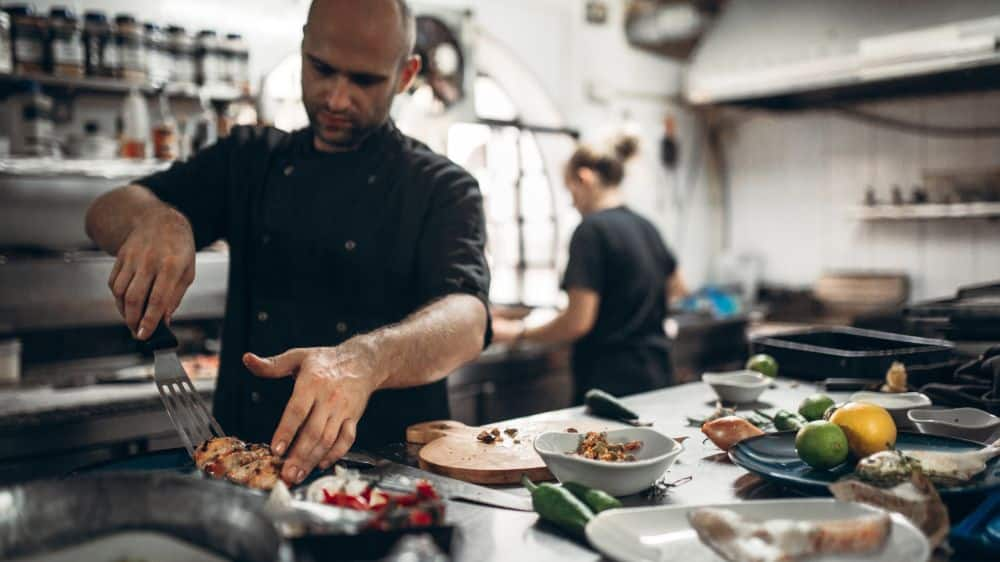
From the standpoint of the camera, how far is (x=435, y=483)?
55.7 inches

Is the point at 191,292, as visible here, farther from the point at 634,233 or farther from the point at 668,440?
the point at 668,440

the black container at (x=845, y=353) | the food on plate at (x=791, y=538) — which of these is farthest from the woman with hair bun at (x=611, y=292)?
the food on plate at (x=791, y=538)

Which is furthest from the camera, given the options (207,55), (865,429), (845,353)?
(207,55)

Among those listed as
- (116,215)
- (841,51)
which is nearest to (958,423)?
(116,215)

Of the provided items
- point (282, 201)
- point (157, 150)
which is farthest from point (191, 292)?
point (282, 201)

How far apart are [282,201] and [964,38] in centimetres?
405

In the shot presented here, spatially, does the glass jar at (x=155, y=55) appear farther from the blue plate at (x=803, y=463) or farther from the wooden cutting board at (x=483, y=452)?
the blue plate at (x=803, y=463)

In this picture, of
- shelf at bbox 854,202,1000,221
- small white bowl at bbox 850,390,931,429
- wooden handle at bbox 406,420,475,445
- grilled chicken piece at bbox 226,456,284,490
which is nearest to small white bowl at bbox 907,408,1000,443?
small white bowl at bbox 850,390,931,429

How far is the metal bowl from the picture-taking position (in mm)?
921

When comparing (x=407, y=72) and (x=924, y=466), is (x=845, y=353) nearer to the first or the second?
(x=924, y=466)

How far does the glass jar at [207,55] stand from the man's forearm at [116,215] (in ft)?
5.91

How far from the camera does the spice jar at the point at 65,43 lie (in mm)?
3352

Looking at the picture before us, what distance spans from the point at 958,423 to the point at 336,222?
1.48 metres

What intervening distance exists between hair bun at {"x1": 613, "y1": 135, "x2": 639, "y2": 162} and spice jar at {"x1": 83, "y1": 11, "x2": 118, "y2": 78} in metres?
2.20
